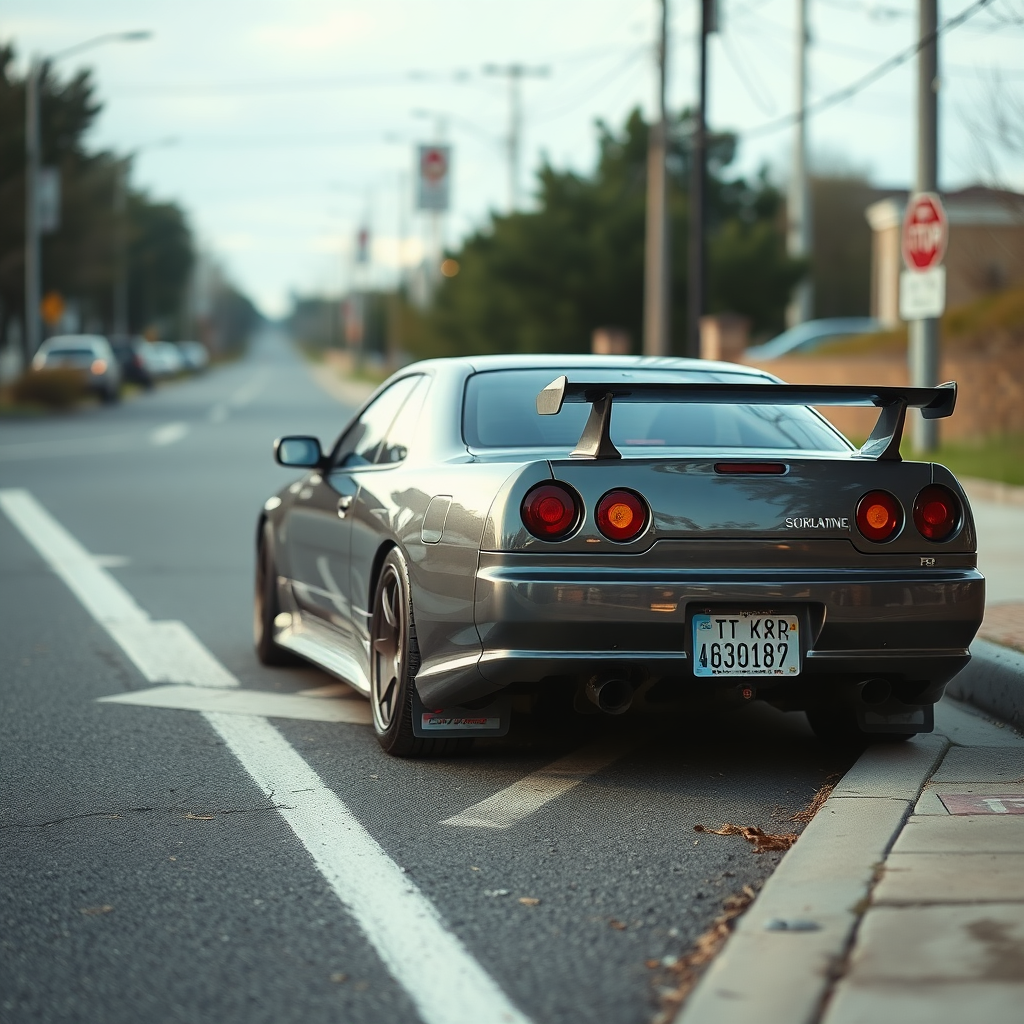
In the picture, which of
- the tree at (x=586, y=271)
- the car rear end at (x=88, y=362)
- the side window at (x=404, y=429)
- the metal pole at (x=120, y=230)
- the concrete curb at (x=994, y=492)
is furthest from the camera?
the metal pole at (x=120, y=230)

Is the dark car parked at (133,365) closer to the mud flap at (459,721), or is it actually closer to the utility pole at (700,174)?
the utility pole at (700,174)

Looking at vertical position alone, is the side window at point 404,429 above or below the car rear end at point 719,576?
above

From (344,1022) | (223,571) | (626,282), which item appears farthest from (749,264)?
(344,1022)

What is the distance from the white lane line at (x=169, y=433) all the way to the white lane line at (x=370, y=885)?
20.8 m

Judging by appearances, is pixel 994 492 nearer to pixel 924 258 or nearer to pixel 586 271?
pixel 924 258

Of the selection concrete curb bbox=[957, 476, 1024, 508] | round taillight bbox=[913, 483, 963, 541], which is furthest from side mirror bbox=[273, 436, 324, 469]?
A: concrete curb bbox=[957, 476, 1024, 508]

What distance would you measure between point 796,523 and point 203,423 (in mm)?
31323

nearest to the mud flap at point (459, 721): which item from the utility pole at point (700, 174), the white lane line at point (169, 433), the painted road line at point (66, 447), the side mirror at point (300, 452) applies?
the side mirror at point (300, 452)

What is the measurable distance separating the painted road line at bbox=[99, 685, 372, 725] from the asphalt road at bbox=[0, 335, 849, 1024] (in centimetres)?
10

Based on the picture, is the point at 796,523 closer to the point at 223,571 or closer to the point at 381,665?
the point at 381,665

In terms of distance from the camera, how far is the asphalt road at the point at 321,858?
12.7 ft

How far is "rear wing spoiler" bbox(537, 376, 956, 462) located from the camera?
554 centimetres

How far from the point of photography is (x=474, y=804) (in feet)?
18.4

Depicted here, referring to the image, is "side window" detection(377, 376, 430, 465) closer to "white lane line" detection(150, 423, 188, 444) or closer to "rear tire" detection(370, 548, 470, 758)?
"rear tire" detection(370, 548, 470, 758)
